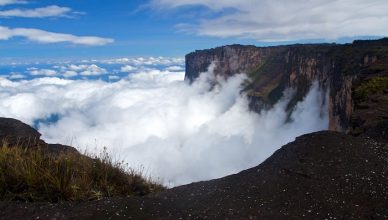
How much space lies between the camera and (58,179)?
7.55 metres

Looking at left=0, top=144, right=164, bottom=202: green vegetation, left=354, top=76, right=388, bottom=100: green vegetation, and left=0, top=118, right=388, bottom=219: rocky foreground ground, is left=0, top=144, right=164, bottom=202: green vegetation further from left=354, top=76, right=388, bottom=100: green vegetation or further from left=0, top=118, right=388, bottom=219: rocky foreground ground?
left=354, top=76, right=388, bottom=100: green vegetation

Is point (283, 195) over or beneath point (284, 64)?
A: over

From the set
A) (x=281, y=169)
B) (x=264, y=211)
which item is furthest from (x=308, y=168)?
(x=264, y=211)

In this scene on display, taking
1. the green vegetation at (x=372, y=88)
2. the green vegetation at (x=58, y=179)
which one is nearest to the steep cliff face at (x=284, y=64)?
the green vegetation at (x=372, y=88)

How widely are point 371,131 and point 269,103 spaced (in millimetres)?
155098

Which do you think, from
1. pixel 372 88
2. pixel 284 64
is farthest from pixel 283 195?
pixel 284 64

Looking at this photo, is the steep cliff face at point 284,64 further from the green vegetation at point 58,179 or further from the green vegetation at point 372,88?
the green vegetation at point 58,179

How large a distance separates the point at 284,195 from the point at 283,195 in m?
0.02

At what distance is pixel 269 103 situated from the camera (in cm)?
16425

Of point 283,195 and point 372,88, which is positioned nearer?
point 283,195

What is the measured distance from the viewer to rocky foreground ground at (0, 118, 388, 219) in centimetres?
655

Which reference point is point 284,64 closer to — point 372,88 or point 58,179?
point 372,88

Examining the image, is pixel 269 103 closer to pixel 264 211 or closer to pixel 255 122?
pixel 255 122

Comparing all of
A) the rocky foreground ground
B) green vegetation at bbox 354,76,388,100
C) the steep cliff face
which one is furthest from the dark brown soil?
the steep cliff face
